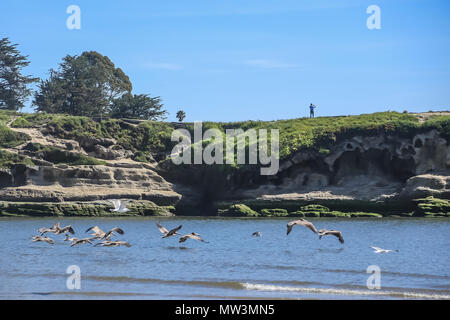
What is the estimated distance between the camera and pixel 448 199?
53.3 metres

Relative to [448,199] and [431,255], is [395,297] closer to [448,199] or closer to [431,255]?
[431,255]

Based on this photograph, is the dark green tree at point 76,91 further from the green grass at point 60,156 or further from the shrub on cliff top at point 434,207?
the shrub on cliff top at point 434,207

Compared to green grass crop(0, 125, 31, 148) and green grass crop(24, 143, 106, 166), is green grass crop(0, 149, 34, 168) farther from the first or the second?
green grass crop(0, 125, 31, 148)

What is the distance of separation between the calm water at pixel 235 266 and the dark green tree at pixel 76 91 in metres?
46.3

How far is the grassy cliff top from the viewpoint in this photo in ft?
196

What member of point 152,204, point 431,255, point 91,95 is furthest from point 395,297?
point 91,95

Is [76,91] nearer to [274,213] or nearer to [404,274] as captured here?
[274,213]

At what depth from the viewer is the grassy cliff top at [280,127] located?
59844 mm

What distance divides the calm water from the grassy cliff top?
17100mm

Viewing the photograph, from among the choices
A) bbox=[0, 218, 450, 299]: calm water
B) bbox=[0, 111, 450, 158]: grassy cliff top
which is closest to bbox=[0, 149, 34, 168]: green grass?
bbox=[0, 111, 450, 158]: grassy cliff top

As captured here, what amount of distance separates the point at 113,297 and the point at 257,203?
121ft

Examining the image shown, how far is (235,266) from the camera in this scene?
2811 cm

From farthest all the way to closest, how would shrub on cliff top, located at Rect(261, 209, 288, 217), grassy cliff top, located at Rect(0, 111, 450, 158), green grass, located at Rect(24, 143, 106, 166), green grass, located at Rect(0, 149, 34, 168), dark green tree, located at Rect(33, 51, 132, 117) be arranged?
dark green tree, located at Rect(33, 51, 132, 117) → green grass, located at Rect(24, 143, 106, 166) → green grass, located at Rect(0, 149, 34, 168) → grassy cliff top, located at Rect(0, 111, 450, 158) → shrub on cliff top, located at Rect(261, 209, 288, 217)

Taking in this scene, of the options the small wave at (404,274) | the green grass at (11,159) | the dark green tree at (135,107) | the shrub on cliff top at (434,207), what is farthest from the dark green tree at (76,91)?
the small wave at (404,274)
